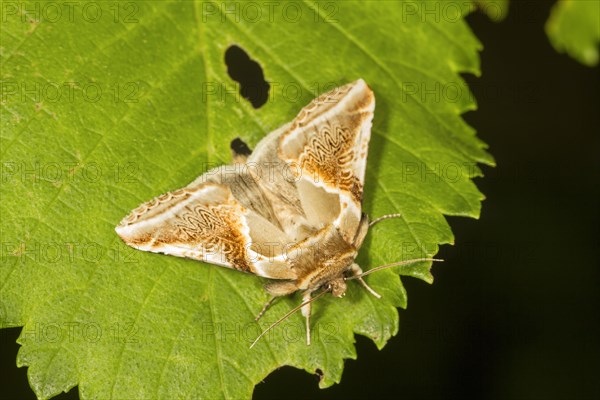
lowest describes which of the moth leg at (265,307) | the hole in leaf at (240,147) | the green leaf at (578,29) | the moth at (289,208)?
the moth leg at (265,307)

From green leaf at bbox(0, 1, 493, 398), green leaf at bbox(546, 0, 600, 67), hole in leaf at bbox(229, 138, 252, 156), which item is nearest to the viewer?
green leaf at bbox(0, 1, 493, 398)

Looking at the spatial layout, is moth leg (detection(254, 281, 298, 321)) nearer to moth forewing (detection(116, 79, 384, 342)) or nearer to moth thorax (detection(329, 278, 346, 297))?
moth forewing (detection(116, 79, 384, 342))

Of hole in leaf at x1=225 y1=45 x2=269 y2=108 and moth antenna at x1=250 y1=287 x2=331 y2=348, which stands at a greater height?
hole in leaf at x1=225 y1=45 x2=269 y2=108

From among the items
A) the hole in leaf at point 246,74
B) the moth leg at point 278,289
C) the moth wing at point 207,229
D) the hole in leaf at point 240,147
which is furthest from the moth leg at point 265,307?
the hole in leaf at point 246,74

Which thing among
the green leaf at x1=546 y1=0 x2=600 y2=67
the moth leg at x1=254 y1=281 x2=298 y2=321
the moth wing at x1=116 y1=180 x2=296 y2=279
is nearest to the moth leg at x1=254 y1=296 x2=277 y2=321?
the moth leg at x1=254 y1=281 x2=298 y2=321

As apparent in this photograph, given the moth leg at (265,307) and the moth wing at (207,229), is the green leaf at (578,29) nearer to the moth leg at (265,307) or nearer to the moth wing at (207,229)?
the moth wing at (207,229)

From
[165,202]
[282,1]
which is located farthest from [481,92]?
[165,202]

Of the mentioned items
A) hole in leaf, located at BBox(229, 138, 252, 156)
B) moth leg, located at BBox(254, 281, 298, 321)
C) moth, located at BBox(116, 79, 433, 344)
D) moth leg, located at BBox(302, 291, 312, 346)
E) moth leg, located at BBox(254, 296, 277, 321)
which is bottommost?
moth leg, located at BBox(302, 291, 312, 346)
